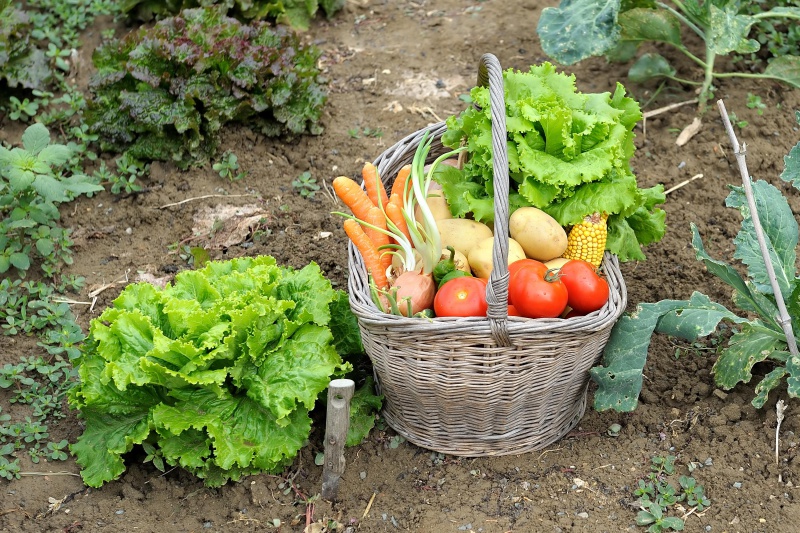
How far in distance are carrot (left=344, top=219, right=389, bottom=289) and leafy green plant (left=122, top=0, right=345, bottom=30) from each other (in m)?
2.75

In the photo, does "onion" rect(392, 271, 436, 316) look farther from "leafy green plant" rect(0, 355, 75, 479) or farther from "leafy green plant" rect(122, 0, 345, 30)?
"leafy green plant" rect(122, 0, 345, 30)

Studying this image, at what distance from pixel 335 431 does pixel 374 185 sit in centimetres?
109

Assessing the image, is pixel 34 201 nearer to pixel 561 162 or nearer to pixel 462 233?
pixel 462 233

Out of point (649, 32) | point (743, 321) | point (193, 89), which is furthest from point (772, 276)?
point (193, 89)

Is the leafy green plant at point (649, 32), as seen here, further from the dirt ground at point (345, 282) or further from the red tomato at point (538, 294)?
the red tomato at point (538, 294)

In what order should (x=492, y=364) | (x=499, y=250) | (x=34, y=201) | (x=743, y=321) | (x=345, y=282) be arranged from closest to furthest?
(x=499, y=250), (x=492, y=364), (x=743, y=321), (x=345, y=282), (x=34, y=201)

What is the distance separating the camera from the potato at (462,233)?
3643 mm

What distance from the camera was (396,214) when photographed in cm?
360

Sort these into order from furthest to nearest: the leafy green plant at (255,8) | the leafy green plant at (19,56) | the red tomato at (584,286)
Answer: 1. the leafy green plant at (255,8)
2. the leafy green plant at (19,56)
3. the red tomato at (584,286)

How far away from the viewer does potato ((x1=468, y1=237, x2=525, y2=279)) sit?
349 cm

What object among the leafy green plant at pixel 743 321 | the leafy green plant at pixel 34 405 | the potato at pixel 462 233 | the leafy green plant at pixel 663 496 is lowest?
the leafy green plant at pixel 34 405

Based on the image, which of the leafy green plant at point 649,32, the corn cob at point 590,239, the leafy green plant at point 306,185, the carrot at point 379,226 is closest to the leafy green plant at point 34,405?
the carrot at point 379,226

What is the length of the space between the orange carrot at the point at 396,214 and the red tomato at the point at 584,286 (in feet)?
2.27

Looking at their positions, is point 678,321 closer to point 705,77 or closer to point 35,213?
point 705,77
